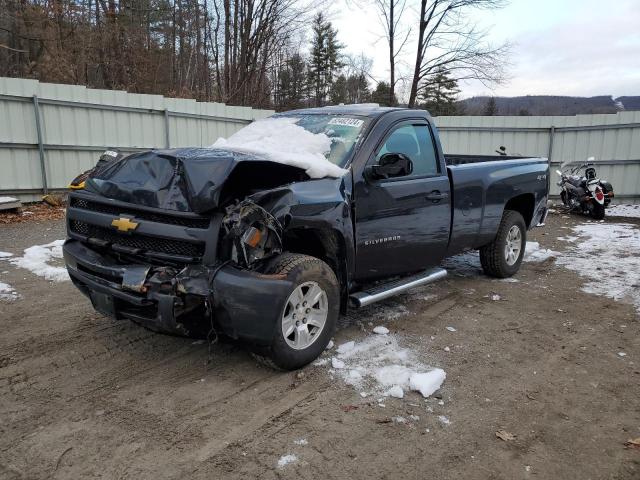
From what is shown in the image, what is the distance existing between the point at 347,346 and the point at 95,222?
86.1 inches

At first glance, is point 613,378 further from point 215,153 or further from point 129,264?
point 129,264

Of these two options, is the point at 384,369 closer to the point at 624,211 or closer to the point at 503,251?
the point at 503,251

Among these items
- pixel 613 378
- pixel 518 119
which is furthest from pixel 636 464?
pixel 518 119

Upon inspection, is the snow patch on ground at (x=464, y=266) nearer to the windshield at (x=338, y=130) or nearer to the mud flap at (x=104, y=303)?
the windshield at (x=338, y=130)

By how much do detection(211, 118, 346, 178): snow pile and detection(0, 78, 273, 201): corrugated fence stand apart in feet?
25.8

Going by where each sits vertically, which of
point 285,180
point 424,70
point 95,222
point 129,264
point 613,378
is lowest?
point 613,378

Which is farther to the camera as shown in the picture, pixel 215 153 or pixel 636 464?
pixel 215 153

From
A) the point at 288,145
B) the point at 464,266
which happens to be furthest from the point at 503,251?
the point at 288,145

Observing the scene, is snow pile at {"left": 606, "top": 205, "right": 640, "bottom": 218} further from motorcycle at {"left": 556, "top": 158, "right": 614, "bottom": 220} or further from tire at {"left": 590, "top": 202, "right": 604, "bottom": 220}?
tire at {"left": 590, "top": 202, "right": 604, "bottom": 220}

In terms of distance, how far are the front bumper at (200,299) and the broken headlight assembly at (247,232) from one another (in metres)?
0.10

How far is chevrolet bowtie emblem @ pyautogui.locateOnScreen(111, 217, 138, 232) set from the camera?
3.36m

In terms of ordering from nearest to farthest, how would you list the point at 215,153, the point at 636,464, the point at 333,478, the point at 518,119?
1. the point at 333,478
2. the point at 636,464
3. the point at 215,153
4. the point at 518,119

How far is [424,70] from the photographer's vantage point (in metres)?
21.3

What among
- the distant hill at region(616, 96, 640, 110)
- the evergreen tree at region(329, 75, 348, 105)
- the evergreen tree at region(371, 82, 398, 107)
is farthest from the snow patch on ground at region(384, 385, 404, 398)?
the evergreen tree at region(329, 75, 348, 105)
